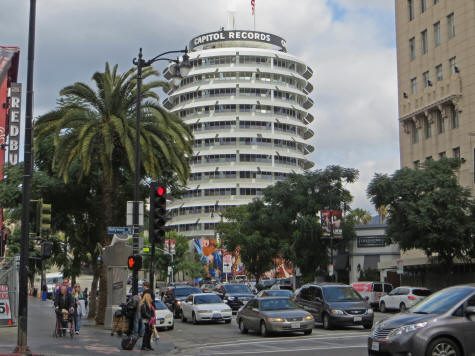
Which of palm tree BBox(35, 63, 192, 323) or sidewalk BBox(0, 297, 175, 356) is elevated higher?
palm tree BBox(35, 63, 192, 323)

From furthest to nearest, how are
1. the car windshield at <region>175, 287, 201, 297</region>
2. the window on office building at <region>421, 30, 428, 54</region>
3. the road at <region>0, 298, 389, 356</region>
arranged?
the window on office building at <region>421, 30, 428, 54</region> → the car windshield at <region>175, 287, 201, 297</region> → the road at <region>0, 298, 389, 356</region>

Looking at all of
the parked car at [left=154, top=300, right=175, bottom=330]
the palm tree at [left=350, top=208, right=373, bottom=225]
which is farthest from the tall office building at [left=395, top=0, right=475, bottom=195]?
the palm tree at [left=350, top=208, right=373, bottom=225]

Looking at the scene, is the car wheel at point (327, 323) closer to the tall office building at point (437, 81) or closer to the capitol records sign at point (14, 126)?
the tall office building at point (437, 81)

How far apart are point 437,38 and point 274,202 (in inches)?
855

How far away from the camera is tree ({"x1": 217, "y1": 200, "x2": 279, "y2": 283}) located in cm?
6769

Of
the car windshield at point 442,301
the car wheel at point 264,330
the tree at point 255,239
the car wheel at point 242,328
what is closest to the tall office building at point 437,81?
the tree at point 255,239

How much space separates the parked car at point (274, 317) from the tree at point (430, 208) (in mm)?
17163

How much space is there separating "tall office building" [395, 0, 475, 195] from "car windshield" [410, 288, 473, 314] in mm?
33554

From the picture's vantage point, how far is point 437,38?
5153 cm

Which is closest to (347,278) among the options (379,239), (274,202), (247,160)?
(379,239)

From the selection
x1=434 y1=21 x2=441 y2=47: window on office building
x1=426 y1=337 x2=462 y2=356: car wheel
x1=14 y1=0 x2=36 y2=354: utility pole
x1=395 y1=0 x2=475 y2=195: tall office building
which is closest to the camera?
x1=426 y1=337 x2=462 y2=356: car wheel

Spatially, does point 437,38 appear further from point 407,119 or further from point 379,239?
point 379,239

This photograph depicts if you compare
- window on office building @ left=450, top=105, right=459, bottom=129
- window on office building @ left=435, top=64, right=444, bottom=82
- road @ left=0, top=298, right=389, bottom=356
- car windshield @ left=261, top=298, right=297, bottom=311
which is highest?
window on office building @ left=435, top=64, right=444, bottom=82

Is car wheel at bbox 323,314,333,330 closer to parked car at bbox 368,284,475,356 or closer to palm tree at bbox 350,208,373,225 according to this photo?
parked car at bbox 368,284,475,356
